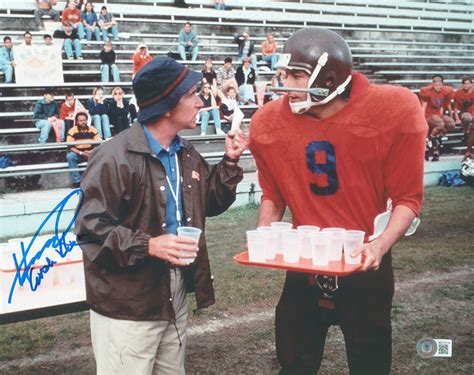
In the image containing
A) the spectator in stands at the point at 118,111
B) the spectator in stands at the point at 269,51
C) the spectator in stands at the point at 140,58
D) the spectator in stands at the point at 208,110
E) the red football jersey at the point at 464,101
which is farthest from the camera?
the spectator in stands at the point at 269,51

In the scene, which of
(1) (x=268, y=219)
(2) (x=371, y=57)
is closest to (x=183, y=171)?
(1) (x=268, y=219)

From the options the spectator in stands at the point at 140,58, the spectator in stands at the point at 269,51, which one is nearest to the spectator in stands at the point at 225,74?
the spectator in stands at the point at 140,58

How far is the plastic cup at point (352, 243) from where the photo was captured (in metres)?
2.53

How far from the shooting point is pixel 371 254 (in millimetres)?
2480

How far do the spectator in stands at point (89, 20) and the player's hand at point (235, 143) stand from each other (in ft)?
45.8

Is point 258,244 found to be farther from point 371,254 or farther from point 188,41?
point 188,41

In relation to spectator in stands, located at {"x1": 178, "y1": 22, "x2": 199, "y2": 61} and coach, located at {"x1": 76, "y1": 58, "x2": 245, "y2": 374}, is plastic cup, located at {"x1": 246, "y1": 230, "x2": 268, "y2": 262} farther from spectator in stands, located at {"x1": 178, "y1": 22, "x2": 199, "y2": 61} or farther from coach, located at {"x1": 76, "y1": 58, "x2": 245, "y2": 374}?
spectator in stands, located at {"x1": 178, "y1": 22, "x2": 199, "y2": 61}

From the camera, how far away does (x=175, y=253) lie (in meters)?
2.50

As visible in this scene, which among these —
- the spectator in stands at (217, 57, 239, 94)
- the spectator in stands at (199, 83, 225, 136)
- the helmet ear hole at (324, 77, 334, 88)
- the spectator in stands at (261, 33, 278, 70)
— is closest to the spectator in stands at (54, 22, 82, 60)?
the spectator in stands at (217, 57, 239, 94)

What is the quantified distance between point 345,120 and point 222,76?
494 inches

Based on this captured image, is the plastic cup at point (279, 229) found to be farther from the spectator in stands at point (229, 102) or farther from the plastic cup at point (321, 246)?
the spectator in stands at point (229, 102)

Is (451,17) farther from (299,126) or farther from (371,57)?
(299,126)

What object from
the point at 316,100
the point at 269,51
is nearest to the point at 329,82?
the point at 316,100

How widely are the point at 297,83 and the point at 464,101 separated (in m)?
14.0
